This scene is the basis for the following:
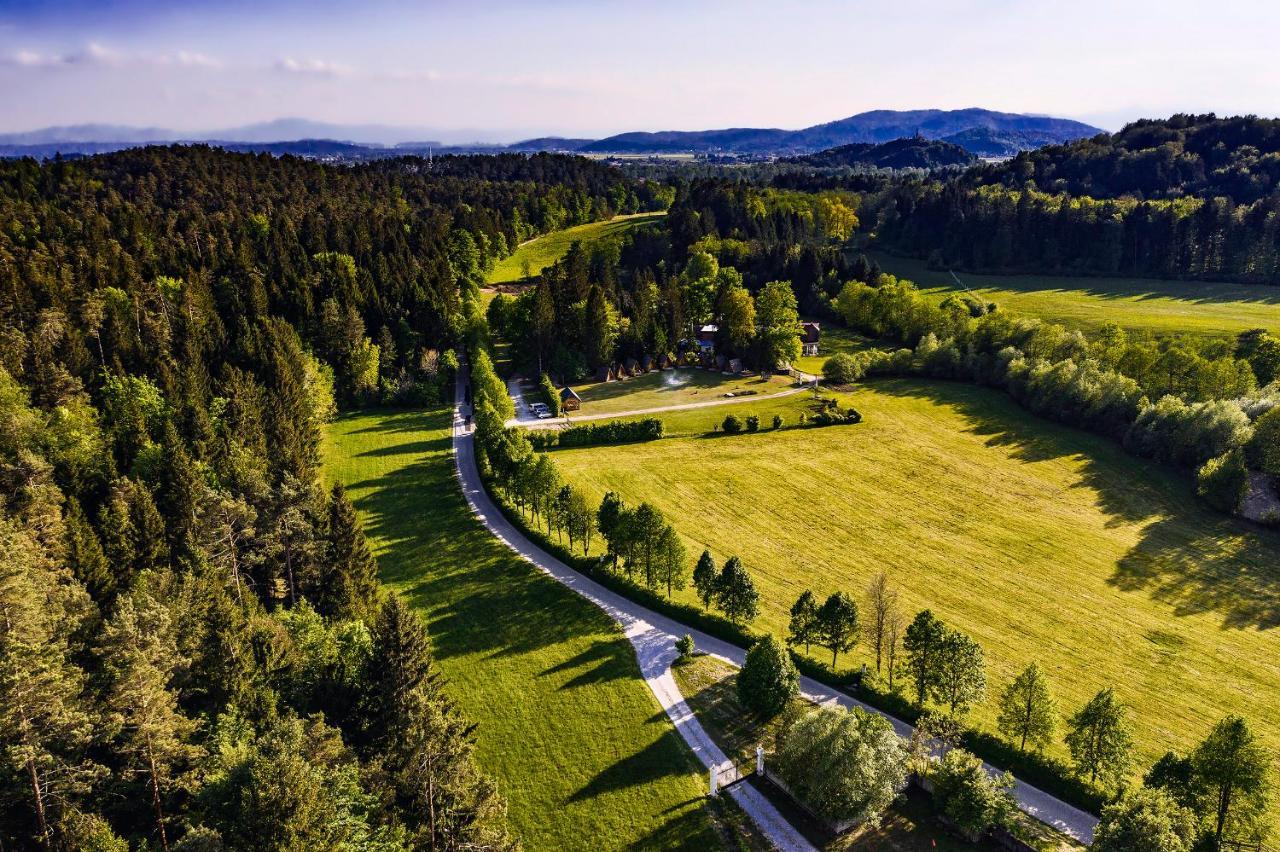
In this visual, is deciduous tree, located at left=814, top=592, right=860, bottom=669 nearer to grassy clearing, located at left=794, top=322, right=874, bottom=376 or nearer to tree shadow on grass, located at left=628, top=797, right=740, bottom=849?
tree shadow on grass, located at left=628, top=797, right=740, bottom=849

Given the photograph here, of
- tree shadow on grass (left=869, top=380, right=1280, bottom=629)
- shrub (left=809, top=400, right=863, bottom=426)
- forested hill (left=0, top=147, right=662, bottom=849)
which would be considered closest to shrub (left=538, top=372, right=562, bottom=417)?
forested hill (left=0, top=147, right=662, bottom=849)

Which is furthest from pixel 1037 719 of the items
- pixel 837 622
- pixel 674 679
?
pixel 674 679

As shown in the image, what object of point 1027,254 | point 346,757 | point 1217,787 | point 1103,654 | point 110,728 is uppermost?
point 1027,254

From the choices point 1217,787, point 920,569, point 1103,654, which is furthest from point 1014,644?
point 1217,787

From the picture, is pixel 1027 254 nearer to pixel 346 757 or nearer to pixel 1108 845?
pixel 1108 845

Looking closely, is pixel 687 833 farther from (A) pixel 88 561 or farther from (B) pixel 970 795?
(A) pixel 88 561

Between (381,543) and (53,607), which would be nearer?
(53,607)
